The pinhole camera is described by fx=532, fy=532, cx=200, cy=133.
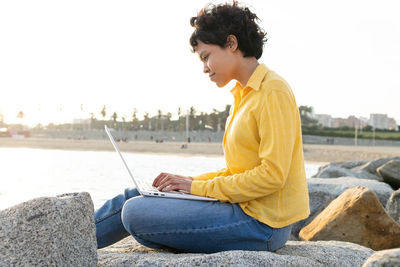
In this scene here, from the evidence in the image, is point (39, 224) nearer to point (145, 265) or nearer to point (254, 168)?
point (145, 265)

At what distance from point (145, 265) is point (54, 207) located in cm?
45

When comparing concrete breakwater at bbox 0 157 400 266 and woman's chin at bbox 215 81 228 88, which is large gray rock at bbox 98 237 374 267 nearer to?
concrete breakwater at bbox 0 157 400 266

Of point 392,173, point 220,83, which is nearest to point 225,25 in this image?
point 220,83

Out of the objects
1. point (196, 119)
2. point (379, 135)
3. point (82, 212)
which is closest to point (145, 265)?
point (82, 212)

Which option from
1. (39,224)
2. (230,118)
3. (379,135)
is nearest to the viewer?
(39,224)

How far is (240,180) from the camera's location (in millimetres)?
2303

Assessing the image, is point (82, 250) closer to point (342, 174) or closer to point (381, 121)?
point (342, 174)

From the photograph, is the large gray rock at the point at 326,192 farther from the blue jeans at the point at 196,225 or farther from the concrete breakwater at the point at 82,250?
the blue jeans at the point at 196,225

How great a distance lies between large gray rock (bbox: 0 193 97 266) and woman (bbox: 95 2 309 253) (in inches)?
11.5

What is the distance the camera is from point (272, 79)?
2350mm

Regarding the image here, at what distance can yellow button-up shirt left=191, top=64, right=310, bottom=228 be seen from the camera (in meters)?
2.25

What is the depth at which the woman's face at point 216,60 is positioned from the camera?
2.42m

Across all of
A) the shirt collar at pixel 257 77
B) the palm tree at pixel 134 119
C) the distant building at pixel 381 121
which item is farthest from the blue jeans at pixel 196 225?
the distant building at pixel 381 121

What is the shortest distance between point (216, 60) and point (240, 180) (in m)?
0.56
